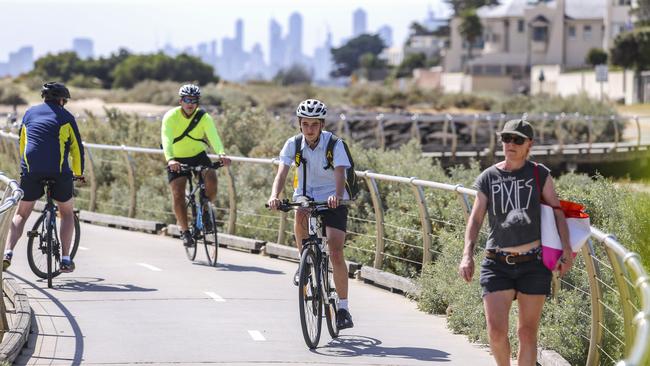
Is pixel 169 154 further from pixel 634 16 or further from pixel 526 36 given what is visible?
pixel 526 36

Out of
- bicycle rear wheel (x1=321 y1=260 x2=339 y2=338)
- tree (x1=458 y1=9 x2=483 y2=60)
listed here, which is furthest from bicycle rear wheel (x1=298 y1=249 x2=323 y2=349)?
tree (x1=458 y1=9 x2=483 y2=60)

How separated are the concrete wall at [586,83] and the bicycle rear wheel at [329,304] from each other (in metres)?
60.9

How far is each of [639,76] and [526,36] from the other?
44.0 metres

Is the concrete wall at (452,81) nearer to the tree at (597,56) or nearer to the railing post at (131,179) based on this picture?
the tree at (597,56)

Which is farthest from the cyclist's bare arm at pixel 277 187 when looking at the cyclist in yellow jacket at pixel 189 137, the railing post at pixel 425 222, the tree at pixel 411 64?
the tree at pixel 411 64

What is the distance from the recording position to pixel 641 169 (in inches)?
337

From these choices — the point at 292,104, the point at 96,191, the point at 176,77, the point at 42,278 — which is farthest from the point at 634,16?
the point at 42,278

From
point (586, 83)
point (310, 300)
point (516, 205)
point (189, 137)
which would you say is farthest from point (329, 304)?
point (586, 83)

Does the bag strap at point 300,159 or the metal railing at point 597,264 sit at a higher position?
the bag strap at point 300,159

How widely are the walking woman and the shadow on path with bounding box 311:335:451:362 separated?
6.81 ft

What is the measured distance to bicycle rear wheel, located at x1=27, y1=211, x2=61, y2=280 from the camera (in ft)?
43.7

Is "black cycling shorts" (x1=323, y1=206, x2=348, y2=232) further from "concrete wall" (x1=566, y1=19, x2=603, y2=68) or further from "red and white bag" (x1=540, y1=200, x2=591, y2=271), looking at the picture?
"concrete wall" (x1=566, y1=19, x2=603, y2=68)

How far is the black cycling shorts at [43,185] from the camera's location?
43.2 ft

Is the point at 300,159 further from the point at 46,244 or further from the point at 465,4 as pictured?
the point at 465,4
